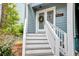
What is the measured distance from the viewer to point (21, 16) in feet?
11.1

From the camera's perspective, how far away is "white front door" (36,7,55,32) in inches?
134

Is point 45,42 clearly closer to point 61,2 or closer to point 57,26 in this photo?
point 57,26

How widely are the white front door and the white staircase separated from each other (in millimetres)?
113

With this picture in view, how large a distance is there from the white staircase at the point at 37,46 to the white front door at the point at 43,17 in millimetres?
113

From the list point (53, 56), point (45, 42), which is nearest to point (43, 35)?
point (45, 42)

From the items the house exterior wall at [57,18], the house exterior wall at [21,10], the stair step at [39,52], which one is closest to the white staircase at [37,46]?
the stair step at [39,52]

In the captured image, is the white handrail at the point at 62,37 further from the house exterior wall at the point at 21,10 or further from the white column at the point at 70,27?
the house exterior wall at the point at 21,10

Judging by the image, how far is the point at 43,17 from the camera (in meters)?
3.43

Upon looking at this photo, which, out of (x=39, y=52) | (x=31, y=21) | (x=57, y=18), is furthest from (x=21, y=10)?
(x=39, y=52)

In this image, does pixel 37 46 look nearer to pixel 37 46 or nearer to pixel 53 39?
pixel 37 46

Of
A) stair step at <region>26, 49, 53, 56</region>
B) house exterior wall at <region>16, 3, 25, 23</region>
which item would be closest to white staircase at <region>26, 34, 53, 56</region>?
stair step at <region>26, 49, 53, 56</region>

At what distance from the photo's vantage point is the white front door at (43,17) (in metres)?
3.42

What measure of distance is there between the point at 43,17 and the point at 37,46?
40 cm

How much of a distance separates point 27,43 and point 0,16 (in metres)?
0.51
